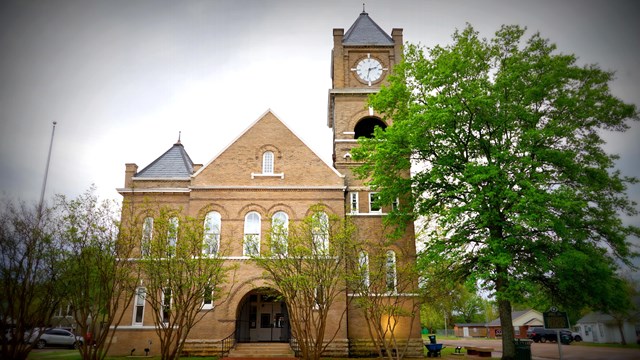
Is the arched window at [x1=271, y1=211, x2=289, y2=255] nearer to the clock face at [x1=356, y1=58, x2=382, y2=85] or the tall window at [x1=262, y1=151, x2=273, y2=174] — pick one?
the tall window at [x1=262, y1=151, x2=273, y2=174]

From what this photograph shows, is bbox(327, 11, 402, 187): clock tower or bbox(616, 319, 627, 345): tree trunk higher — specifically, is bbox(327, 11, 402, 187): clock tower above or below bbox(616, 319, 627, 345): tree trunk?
above

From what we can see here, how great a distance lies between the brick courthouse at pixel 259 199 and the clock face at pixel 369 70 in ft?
3.46

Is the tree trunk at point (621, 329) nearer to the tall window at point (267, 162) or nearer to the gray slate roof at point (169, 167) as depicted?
the tall window at point (267, 162)

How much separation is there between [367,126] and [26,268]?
23837 mm

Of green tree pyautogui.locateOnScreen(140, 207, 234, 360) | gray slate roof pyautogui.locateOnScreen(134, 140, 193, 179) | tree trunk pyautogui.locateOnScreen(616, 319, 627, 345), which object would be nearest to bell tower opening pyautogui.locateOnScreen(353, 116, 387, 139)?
gray slate roof pyautogui.locateOnScreen(134, 140, 193, 179)

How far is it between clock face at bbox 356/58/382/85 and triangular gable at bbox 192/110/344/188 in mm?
7562

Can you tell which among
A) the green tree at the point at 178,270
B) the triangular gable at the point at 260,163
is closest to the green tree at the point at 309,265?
the green tree at the point at 178,270

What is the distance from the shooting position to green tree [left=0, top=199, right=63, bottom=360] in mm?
16953

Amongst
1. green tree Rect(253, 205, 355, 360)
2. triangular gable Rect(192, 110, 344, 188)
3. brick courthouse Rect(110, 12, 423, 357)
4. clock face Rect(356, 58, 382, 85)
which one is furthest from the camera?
clock face Rect(356, 58, 382, 85)

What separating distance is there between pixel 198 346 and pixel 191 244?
7.80m

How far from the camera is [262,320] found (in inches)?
1150

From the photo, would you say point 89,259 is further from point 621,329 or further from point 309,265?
point 621,329

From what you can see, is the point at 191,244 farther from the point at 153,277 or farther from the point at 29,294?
the point at 29,294

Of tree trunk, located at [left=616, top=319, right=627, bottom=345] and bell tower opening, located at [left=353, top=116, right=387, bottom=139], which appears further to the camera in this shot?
tree trunk, located at [left=616, top=319, right=627, bottom=345]
